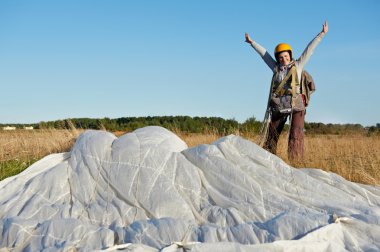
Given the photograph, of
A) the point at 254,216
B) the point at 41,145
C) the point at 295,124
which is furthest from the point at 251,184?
the point at 41,145

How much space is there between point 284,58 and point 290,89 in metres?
0.53

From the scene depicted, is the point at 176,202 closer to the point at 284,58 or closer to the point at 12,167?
the point at 284,58

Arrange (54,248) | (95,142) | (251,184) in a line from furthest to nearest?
(95,142) → (251,184) → (54,248)

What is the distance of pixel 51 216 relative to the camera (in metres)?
4.90

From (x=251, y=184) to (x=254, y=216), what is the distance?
42cm

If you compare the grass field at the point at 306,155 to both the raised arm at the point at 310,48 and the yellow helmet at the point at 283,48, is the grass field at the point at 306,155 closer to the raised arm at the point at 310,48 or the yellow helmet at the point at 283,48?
the raised arm at the point at 310,48

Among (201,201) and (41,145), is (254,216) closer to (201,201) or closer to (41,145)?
(201,201)

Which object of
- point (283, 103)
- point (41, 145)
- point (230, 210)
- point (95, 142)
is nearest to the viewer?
point (230, 210)

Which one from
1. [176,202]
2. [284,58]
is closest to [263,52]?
[284,58]

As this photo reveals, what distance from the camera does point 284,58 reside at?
7.85 metres

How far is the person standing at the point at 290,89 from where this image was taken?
7.84 meters

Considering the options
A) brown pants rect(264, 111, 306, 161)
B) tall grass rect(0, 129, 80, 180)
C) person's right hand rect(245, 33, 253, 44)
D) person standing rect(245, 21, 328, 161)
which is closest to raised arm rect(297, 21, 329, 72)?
person standing rect(245, 21, 328, 161)

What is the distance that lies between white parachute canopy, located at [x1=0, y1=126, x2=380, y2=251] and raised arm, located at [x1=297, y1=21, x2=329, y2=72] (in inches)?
103

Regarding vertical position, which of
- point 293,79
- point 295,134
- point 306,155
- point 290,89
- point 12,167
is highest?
point 293,79
